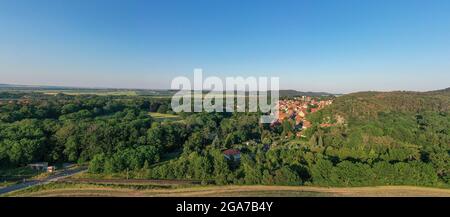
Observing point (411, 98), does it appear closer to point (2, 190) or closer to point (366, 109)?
point (366, 109)

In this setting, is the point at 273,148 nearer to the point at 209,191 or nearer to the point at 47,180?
the point at 209,191

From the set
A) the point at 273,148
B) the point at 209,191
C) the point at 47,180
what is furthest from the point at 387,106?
the point at 47,180

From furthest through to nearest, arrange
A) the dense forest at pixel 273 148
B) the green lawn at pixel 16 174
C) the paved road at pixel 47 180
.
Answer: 1. the green lawn at pixel 16 174
2. the dense forest at pixel 273 148
3. the paved road at pixel 47 180

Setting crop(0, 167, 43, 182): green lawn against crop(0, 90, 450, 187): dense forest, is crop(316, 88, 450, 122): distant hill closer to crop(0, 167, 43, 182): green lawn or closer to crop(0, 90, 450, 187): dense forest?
crop(0, 90, 450, 187): dense forest

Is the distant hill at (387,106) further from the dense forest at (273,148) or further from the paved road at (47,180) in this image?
the paved road at (47,180)

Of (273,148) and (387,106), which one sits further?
(387,106)

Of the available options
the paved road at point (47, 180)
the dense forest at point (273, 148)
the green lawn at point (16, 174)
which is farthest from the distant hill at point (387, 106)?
the green lawn at point (16, 174)
